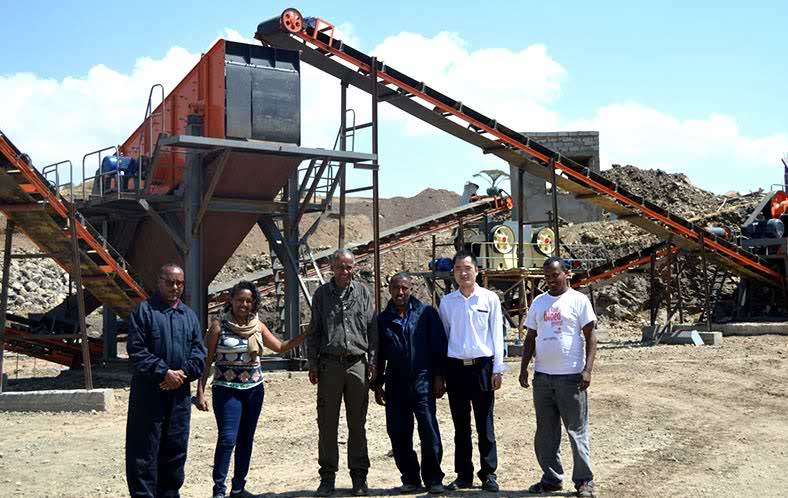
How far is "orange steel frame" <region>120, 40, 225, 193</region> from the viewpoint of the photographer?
15359mm

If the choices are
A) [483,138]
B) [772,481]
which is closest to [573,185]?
[483,138]

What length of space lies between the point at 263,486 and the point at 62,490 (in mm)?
1800

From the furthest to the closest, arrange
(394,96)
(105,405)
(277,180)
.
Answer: (394,96) → (277,180) → (105,405)

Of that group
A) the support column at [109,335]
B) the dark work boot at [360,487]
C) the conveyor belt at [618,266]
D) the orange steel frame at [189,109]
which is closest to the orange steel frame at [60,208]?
the orange steel frame at [189,109]

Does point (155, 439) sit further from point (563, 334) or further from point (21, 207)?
point (21, 207)

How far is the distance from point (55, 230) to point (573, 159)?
2707 cm

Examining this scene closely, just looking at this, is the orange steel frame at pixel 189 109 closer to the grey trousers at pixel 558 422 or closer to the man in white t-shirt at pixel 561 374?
the man in white t-shirt at pixel 561 374

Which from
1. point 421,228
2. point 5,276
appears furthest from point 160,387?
point 421,228

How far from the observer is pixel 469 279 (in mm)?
7207

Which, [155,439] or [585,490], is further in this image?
[585,490]

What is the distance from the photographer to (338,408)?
7.06 m

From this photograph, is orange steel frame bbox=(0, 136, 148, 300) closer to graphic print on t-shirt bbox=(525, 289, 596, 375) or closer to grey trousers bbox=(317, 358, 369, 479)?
grey trousers bbox=(317, 358, 369, 479)

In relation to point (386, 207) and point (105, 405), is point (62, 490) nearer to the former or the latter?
point (105, 405)

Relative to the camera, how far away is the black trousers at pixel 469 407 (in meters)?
7.07
